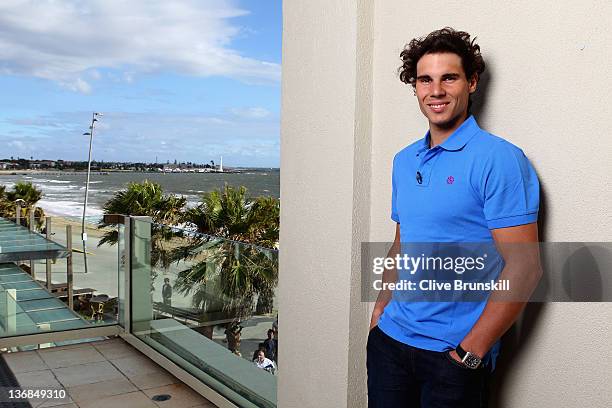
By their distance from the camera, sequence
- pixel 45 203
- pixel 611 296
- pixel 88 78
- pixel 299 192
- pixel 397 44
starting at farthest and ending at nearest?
pixel 88 78
pixel 45 203
pixel 299 192
pixel 397 44
pixel 611 296

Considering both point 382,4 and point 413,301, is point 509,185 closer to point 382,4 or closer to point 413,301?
point 413,301

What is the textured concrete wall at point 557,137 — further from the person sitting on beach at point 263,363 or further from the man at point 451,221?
the person sitting on beach at point 263,363

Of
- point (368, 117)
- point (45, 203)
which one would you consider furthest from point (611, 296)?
point (45, 203)

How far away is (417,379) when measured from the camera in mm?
1388

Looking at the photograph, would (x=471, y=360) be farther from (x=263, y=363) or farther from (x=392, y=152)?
(x=263, y=363)

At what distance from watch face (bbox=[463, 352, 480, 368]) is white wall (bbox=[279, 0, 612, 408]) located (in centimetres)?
22

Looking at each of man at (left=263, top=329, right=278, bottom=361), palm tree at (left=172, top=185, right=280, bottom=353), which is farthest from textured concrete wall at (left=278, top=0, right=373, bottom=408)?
palm tree at (left=172, top=185, right=280, bottom=353)

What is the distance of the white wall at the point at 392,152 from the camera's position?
4.17ft

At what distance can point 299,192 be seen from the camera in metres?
2.15

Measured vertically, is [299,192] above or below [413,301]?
above

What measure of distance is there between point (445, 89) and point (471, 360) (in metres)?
0.63

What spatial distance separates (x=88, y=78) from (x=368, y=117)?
85.3 metres

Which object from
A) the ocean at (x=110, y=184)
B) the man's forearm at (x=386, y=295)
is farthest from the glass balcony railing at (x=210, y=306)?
the ocean at (x=110, y=184)

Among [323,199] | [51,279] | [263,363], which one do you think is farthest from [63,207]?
[323,199]
